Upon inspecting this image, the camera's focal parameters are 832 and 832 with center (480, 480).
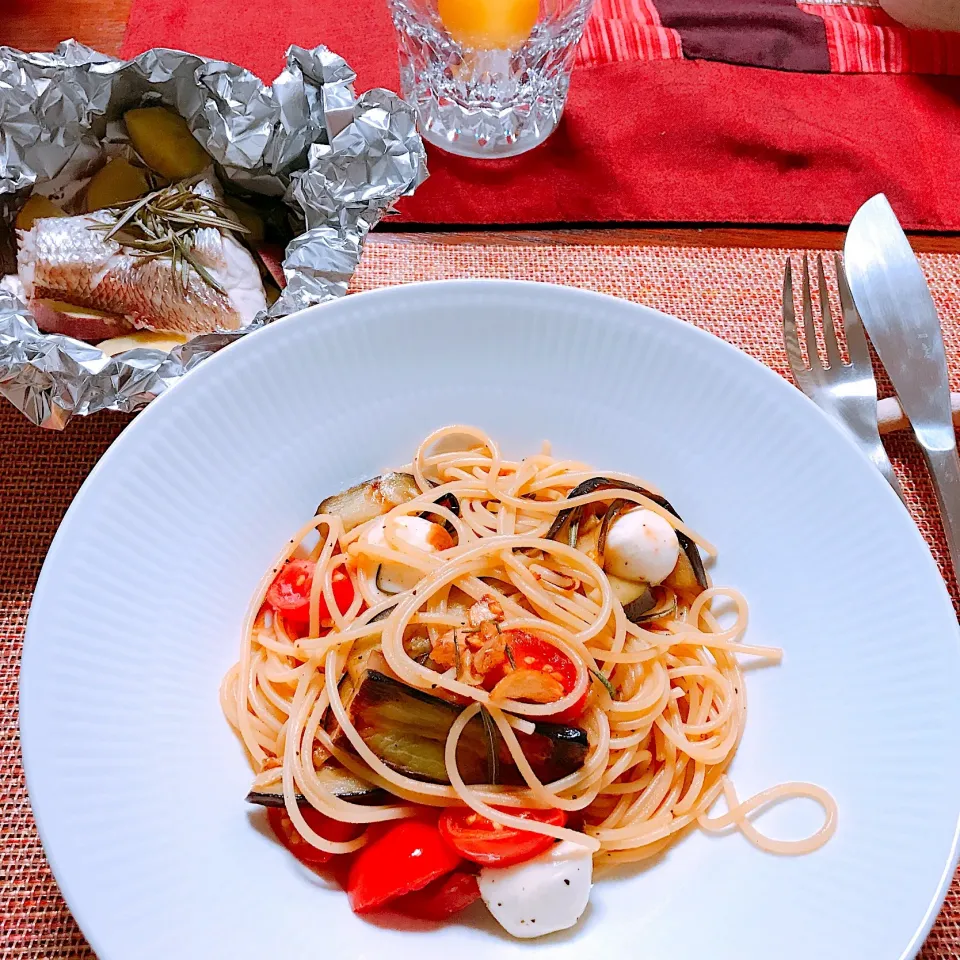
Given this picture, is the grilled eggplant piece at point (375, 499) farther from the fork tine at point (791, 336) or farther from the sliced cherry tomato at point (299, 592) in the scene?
the fork tine at point (791, 336)

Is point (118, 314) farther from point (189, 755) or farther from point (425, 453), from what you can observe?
point (189, 755)

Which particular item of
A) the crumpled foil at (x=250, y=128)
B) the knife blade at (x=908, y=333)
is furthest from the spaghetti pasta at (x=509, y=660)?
the crumpled foil at (x=250, y=128)

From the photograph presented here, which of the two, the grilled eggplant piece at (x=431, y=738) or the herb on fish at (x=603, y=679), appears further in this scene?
the herb on fish at (x=603, y=679)

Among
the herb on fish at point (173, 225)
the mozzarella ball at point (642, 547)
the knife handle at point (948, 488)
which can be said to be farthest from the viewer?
the herb on fish at point (173, 225)

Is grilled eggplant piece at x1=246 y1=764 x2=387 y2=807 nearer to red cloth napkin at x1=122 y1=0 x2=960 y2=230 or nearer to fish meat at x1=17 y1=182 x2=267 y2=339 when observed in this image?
fish meat at x1=17 y1=182 x2=267 y2=339

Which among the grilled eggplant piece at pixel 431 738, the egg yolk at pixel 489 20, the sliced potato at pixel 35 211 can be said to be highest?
the egg yolk at pixel 489 20

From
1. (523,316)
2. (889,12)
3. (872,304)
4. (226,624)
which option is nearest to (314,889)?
(226,624)

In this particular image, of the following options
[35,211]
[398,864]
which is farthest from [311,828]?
[35,211]
